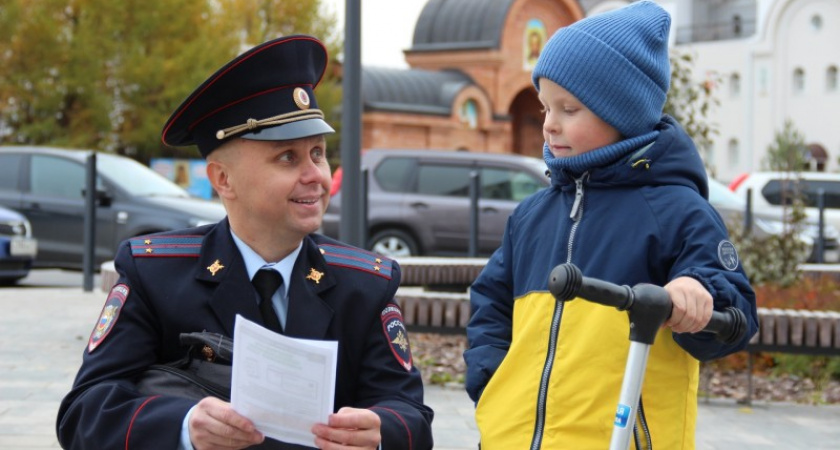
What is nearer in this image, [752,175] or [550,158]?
[550,158]

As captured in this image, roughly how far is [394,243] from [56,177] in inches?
159

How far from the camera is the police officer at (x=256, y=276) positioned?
270cm

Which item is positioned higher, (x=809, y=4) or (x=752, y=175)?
(x=809, y=4)

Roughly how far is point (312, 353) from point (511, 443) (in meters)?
0.75

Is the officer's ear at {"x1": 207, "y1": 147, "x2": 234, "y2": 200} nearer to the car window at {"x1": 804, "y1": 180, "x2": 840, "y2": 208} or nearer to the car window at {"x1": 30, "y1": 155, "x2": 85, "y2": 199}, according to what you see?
the car window at {"x1": 30, "y1": 155, "x2": 85, "y2": 199}

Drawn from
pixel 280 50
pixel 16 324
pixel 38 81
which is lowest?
pixel 16 324

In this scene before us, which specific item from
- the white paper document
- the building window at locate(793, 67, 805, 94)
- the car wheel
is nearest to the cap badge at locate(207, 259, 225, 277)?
the white paper document

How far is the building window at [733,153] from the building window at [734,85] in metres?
2.33

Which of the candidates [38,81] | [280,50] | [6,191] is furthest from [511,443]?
[38,81]

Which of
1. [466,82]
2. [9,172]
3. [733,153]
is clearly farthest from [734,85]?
[9,172]

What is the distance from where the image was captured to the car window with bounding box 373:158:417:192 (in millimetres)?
16047

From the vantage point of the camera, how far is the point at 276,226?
110 inches

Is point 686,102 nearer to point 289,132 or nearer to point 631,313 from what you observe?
point 289,132

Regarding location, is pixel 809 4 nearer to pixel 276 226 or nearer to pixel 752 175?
pixel 752 175
